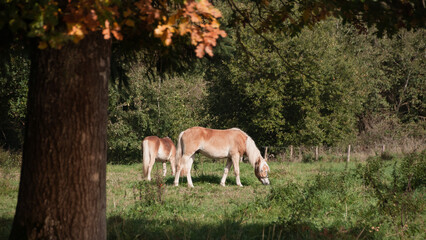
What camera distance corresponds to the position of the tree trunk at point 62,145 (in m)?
3.55

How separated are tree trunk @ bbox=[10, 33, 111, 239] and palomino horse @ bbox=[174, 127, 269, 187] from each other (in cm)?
878

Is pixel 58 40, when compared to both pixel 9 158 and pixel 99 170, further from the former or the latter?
pixel 9 158

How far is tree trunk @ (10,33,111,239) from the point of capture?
11.6ft

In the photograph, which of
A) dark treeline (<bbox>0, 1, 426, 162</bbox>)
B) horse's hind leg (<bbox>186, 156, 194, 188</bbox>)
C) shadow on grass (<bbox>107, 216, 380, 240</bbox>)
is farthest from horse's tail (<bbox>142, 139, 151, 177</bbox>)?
dark treeline (<bbox>0, 1, 426, 162</bbox>)

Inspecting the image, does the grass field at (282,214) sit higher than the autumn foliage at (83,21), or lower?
lower

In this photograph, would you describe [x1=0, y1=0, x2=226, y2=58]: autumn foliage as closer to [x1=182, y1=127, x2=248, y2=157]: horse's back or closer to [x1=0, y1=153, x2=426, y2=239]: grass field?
[x1=0, y1=153, x2=426, y2=239]: grass field

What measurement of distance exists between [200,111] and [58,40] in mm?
Result: 28412

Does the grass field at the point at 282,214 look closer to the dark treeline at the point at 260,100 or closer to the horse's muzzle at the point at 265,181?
the horse's muzzle at the point at 265,181

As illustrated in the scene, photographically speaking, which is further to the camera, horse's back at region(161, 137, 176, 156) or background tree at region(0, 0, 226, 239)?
horse's back at region(161, 137, 176, 156)

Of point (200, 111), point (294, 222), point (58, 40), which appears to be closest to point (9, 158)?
point (200, 111)

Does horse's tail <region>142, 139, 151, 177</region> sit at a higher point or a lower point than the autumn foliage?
lower

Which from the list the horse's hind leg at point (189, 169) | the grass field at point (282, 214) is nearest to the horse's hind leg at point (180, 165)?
the horse's hind leg at point (189, 169)

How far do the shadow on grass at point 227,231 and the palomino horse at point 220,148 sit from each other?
21.8 feet

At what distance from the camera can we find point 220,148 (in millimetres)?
13438
